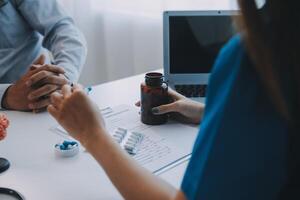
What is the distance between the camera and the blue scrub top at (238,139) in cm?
53

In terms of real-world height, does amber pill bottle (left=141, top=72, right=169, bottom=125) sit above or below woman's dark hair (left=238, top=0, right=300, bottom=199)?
below

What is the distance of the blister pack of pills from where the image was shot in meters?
0.98

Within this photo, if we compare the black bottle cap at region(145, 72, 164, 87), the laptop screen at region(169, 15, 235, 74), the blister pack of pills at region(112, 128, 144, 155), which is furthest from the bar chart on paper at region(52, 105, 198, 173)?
the laptop screen at region(169, 15, 235, 74)

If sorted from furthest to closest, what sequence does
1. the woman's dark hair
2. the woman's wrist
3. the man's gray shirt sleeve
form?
the man's gray shirt sleeve < the woman's wrist < the woman's dark hair

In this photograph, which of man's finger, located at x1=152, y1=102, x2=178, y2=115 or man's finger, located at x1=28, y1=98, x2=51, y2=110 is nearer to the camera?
man's finger, located at x1=152, y1=102, x2=178, y2=115

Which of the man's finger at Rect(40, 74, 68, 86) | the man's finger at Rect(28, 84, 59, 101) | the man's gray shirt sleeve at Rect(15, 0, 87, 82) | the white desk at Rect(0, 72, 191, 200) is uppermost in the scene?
the man's gray shirt sleeve at Rect(15, 0, 87, 82)

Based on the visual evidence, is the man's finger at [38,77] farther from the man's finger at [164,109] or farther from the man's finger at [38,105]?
the man's finger at [164,109]

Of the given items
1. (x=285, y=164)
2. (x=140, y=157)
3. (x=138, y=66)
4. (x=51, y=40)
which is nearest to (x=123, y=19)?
(x=138, y=66)

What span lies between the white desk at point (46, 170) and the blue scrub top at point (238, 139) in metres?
0.29

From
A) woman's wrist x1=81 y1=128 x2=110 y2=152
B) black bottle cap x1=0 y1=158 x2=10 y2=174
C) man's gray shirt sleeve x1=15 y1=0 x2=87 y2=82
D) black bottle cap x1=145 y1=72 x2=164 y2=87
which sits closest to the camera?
woman's wrist x1=81 y1=128 x2=110 y2=152

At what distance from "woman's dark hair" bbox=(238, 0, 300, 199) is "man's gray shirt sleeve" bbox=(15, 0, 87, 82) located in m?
1.11

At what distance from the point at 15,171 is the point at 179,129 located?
1.40 ft

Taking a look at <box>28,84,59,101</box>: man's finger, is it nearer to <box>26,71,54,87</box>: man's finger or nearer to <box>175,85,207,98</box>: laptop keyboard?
<box>26,71,54,87</box>: man's finger

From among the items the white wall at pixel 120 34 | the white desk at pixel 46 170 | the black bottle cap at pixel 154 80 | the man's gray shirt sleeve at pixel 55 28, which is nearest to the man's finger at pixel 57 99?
the white desk at pixel 46 170
